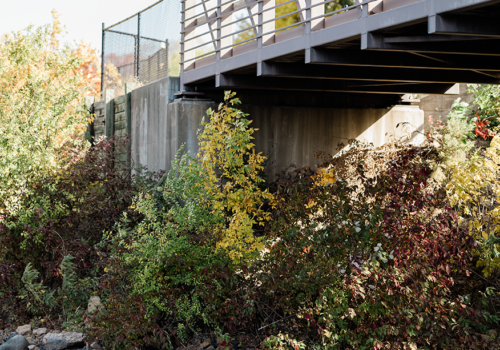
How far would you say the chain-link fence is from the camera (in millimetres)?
10820

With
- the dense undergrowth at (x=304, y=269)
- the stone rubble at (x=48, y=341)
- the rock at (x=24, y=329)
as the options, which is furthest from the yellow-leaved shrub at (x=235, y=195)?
the rock at (x=24, y=329)

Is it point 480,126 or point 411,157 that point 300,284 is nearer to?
point 411,157

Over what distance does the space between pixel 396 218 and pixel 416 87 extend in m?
6.42

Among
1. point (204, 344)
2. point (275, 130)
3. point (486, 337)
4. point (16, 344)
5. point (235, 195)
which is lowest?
point (16, 344)

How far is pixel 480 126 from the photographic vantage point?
38.4 feet

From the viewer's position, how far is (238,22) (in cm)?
893

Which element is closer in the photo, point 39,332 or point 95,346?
point 95,346

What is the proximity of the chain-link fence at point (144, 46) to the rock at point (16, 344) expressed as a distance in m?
6.01

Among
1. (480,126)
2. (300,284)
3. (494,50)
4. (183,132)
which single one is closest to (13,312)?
(183,132)

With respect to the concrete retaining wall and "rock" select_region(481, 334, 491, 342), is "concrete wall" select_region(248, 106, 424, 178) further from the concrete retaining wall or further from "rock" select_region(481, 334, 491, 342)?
"rock" select_region(481, 334, 491, 342)

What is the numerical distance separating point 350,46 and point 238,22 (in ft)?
7.86

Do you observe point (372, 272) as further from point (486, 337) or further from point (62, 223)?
point (62, 223)


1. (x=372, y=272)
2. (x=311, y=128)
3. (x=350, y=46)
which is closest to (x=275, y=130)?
(x=311, y=128)

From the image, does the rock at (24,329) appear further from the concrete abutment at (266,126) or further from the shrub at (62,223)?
the concrete abutment at (266,126)
